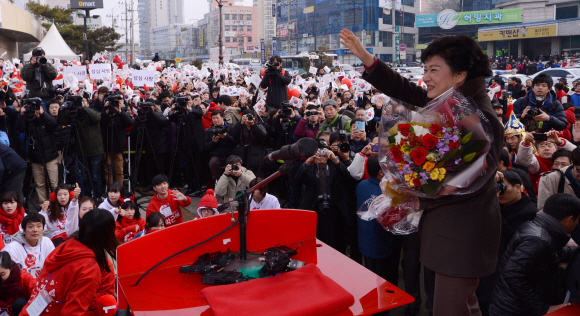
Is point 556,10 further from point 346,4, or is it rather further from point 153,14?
point 153,14

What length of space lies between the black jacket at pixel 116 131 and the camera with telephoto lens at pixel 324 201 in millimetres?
3896

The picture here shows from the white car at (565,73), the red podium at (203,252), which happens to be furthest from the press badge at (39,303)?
the white car at (565,73)

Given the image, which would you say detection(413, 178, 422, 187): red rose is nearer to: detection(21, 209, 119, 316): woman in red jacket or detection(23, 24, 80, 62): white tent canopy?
detection(21, 209, 119, 316): woman in red jacket

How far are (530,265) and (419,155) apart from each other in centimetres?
134

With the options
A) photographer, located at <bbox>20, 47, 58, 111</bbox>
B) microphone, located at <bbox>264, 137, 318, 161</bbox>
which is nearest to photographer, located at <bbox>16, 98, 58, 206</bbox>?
photographer, located at <bbox>20, 47, 58, 111</bbox>

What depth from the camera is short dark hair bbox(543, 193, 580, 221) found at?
9.37ft

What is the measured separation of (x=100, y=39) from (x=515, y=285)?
36.2 metres

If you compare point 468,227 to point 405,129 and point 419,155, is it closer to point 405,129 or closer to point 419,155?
point 419,155

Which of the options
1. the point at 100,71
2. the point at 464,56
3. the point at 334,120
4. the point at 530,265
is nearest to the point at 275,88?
the point at 334,120

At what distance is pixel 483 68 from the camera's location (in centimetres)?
202

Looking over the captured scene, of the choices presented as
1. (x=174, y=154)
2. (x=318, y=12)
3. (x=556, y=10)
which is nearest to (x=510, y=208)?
(x=174, y=154)

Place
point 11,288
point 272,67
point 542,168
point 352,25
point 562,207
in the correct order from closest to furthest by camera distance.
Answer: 1. point 562,207
2. point 11,288
3. point 542,168
4. point 272,67
5. point 352,25

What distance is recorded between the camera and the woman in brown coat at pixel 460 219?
1924 millimetres

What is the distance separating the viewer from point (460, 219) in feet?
6.32
